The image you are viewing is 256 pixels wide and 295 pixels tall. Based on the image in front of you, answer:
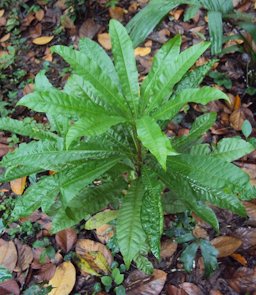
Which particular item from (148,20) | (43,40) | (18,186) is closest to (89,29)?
(43,40)

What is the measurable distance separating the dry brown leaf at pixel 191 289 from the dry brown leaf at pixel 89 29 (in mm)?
1984

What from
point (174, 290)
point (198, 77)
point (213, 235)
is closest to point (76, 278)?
point (174, 290)

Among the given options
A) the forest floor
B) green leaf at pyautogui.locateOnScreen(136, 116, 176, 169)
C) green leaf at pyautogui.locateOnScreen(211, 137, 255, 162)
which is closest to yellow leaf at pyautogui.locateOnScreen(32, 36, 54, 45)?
the forest floor

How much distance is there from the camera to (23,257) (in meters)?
2.14

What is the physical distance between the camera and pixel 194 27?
10.1 ft

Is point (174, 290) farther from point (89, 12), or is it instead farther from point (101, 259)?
point (89, 12)

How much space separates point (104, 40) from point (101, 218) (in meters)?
1.62

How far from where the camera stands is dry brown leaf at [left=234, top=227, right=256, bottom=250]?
205cm

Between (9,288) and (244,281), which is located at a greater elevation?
(9,288)

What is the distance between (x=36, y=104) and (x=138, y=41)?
0.98 meters

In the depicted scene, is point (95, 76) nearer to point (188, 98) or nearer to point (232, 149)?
point (188, 98)

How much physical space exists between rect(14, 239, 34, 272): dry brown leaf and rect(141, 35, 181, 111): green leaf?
107 centimetres

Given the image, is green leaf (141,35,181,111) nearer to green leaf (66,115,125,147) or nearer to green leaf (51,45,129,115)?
green leaf (51,45,129,115)

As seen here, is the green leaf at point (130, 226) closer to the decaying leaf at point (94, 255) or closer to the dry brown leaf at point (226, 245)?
the decaying leaf at point (94, 255)
